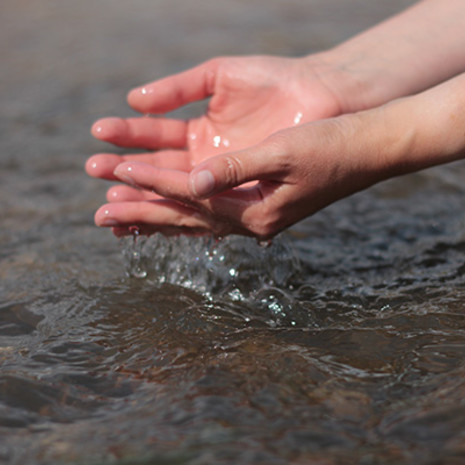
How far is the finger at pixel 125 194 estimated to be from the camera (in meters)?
2.56

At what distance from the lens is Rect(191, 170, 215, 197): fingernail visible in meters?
2.12

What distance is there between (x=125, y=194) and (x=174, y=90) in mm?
657

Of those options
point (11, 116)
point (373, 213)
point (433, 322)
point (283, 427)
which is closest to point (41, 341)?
point (283, 427)

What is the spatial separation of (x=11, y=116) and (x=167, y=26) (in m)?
2.61

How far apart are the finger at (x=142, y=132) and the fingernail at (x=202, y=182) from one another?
0.88 meters

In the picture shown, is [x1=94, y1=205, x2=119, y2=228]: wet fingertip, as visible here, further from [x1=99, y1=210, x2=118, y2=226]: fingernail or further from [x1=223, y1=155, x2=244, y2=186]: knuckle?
[x1=223, y1=155, x2=244, y2=186]: knuckle

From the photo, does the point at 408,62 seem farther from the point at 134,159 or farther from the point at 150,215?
the point at 150,215

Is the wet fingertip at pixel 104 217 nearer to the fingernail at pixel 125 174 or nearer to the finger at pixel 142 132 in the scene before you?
the fingernail at pixel 125 174

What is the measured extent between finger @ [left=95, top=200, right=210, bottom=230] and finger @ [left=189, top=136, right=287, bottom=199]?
12.2 inches

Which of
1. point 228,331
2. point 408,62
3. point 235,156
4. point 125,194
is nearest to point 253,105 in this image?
point 408,62

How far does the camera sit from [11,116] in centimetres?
504

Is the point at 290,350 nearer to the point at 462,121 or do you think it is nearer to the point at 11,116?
the point at 462,121

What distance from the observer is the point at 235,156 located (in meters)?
2.19

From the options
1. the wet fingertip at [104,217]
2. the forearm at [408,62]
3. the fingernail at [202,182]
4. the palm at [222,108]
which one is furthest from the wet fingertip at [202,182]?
the forearm at [408,62]
